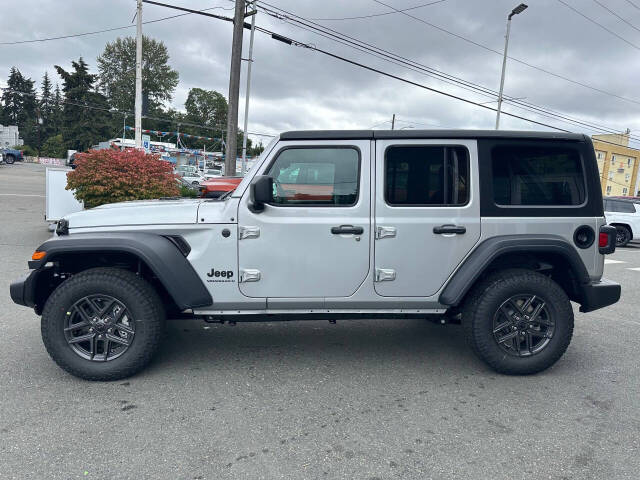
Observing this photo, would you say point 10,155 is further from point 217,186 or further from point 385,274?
point 385,274

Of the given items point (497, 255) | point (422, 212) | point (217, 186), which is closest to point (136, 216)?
point (422, 212)

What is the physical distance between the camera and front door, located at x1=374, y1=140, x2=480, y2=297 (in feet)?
11.8

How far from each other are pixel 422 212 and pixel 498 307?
0.96m

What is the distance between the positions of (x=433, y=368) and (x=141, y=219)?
266cm

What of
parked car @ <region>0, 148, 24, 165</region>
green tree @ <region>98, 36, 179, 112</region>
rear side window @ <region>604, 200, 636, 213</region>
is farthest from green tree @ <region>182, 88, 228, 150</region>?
rear side window @ <region>604, 200, 636, 213</region>

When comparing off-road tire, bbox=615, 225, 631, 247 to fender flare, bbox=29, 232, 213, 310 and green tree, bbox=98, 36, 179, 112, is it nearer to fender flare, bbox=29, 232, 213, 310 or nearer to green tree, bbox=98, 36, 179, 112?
fender flare, bbox=29, 232, 213, 310

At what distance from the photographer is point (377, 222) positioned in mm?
3578

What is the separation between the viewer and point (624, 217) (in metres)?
14.2

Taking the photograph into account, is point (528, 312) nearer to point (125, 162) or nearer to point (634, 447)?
point (634, 447)

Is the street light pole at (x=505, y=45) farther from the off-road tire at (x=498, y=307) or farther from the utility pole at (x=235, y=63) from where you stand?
the off-road tire at (x=498, y=307)

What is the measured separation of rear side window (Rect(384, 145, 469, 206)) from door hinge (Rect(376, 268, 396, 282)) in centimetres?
53

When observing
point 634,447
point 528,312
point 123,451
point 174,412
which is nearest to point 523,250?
point 528,312

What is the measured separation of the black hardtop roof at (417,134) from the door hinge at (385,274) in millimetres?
1036

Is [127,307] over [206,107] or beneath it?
beneath
